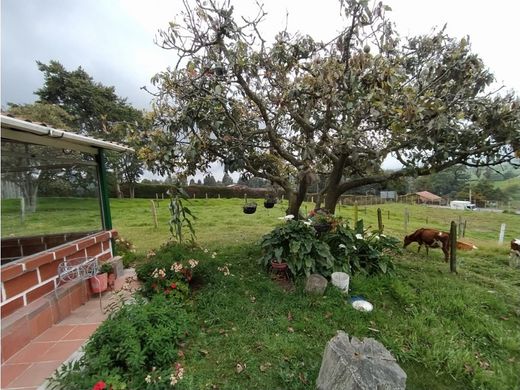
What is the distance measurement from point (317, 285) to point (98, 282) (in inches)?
123

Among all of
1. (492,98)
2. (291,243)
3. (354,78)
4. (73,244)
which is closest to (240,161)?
(291,243)

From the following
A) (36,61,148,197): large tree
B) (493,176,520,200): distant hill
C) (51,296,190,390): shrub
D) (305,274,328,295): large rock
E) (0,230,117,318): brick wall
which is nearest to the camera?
(51,296,190,390): shrub

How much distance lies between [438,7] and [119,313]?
5753 millimetres

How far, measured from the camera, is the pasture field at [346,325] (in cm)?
242

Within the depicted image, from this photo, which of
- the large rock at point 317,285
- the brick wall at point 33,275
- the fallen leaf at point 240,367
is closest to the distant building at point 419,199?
the large rock at point 317,285

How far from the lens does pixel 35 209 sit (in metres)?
3.68

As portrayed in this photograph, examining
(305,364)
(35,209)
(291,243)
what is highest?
(35,209)

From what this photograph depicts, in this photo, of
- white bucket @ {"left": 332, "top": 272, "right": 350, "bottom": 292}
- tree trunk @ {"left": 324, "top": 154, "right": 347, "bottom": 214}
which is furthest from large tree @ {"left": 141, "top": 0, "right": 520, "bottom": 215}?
white bucket @ {"left": 332, "top": 272, "right": 350, "bottom": 292}

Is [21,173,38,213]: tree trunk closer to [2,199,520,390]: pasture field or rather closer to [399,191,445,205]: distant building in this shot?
[2,199,520,390]: pasture field

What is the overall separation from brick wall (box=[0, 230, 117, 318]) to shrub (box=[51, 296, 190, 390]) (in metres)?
1.03

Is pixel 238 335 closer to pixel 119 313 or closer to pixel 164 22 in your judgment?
pixel 119 313

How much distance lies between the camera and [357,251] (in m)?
4.48

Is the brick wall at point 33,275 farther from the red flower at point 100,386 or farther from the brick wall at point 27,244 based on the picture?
the red flower at point 100,386

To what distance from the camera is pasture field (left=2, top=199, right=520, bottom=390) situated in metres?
2.42
